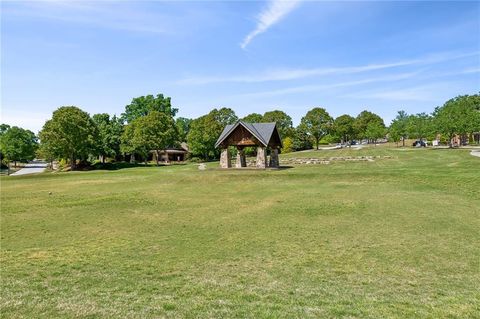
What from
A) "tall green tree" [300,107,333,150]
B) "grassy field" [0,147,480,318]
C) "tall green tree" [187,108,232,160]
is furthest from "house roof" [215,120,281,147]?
"tall green tree" [300,107,333,150]

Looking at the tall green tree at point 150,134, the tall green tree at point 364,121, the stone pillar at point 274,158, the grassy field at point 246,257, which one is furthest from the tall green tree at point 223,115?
the grassy field at point 246,257

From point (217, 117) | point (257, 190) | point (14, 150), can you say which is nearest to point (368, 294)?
point (257, 190)

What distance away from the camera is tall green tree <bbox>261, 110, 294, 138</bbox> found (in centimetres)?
9575

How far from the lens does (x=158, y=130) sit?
72250 mm

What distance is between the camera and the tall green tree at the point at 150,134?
7112 centimetres

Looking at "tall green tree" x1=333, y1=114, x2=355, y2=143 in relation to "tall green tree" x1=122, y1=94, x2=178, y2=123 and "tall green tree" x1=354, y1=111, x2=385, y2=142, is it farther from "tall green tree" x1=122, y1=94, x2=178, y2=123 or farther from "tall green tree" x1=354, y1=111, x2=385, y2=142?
"tall green tree" x1=122, y1=94, x2=178, y2=123

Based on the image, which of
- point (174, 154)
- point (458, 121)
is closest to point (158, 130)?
point (174, 154)

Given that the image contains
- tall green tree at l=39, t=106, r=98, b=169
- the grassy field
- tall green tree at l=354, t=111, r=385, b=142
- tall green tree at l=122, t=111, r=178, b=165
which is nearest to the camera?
the grassy field

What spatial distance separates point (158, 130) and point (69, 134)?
17.4m

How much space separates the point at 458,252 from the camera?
1055cm

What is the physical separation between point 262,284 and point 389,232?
7.01 metres

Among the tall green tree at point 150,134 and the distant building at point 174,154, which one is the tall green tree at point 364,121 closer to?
the distant building at point 174,154

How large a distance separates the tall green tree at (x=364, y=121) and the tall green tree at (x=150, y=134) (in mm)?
75475

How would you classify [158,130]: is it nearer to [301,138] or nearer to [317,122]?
[301,138]
